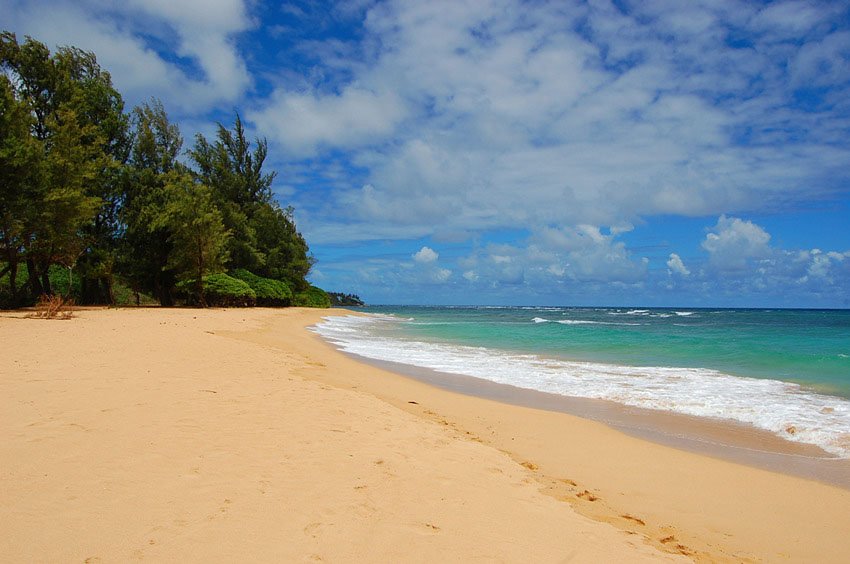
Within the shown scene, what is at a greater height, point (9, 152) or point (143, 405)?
point (9, 152)

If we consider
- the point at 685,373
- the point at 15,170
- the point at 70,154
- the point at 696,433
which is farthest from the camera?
the point at 70,154

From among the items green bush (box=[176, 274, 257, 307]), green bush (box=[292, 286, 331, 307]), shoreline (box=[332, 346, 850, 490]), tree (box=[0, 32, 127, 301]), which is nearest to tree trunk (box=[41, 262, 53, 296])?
tree (box=[0, 32, 127, 301])

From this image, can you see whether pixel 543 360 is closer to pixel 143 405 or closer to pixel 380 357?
pixel 380 357

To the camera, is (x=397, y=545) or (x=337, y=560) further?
(x=397, y=545)

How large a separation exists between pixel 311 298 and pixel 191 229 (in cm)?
2263

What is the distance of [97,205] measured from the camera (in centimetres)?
2494

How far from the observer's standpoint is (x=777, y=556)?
3695mm

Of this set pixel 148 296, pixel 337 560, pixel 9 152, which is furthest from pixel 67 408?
pixel 148 296

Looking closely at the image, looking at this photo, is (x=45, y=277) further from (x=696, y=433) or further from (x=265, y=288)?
(x=696, y=433)

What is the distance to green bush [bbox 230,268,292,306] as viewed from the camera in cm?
4031

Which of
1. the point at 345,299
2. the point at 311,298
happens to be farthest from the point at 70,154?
the point at 345,299

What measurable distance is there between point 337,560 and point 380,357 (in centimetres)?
1278

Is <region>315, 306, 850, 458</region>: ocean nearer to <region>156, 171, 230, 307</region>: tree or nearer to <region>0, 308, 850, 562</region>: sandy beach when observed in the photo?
<region>0, 308, 850, 562</region>: sandy beach

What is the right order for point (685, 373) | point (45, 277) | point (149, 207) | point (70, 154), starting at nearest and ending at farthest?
1. point (685, 373)
2. point (70, 154)
3. point (45, 277)
4. point (149, 207)
